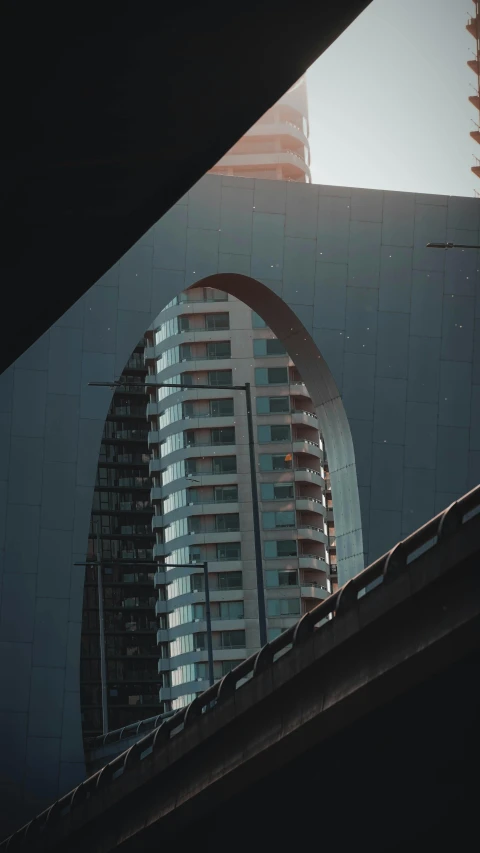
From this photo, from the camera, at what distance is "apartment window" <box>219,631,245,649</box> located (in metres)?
127

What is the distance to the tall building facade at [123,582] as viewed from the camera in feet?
465

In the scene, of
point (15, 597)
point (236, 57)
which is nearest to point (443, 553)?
point (236, 57)

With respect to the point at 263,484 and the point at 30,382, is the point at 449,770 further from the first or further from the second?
the point at 263,484

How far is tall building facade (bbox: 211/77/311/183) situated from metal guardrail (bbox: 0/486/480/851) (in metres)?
156

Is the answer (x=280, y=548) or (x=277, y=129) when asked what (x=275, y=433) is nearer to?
(x=280, y=548)

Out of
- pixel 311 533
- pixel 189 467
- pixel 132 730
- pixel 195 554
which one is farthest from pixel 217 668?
pixel 132 730

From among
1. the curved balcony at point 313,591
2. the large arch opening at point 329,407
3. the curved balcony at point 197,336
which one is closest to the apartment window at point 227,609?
the curved balcony at point 313,591

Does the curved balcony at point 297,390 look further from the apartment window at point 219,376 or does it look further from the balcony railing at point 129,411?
the balcony railing at point 129,411

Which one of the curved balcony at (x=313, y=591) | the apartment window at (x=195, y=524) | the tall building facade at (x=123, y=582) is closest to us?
the curved balcony at (x=313, y=591)

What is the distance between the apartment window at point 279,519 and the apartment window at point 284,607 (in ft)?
24.7

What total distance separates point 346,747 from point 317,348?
60.6ft

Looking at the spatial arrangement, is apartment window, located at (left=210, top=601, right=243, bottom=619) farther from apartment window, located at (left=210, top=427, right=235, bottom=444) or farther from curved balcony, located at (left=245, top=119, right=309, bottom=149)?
curved balcony, located at (left=245, top=119, right=309, bottom=149)

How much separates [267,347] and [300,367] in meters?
96.4

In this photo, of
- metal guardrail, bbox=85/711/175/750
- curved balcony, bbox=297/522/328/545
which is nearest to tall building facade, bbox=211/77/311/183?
curved balcony, bbox=297/522/328/545
